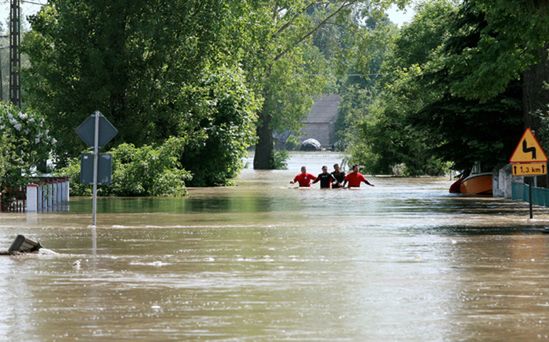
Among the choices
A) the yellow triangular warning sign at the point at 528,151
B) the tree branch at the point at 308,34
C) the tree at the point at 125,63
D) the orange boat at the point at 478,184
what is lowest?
the orange boat at the point at 478,184

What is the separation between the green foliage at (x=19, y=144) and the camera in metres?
40.6

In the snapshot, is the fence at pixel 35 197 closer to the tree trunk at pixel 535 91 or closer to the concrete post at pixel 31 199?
the concrete post at pixel 31 199

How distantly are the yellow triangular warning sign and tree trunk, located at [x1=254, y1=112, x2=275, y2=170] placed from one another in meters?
73.9

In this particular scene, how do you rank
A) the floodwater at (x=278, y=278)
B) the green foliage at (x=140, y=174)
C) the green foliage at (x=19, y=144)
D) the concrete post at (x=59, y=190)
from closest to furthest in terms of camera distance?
the floodwater at (x=278, y=278) → the green foliage at (x=19, y=144) → the concrete post at (x=59, y=190) → the green foliage at (x=140, y=174)

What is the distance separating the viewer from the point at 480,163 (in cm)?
5400

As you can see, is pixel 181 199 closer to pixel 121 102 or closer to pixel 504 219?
pixel 121 102

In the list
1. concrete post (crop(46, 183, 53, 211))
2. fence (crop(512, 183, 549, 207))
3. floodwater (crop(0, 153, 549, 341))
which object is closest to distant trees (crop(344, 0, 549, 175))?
fence (crop(512, 183, 549, 207))

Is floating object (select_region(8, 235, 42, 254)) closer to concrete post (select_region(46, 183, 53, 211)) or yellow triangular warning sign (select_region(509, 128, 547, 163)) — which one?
yellow triangular warning sign (select_region(509, 128, 547, 163))

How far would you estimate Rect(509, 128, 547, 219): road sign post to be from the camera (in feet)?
111

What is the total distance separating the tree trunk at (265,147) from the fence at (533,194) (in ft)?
200

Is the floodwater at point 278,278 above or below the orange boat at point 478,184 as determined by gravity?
below

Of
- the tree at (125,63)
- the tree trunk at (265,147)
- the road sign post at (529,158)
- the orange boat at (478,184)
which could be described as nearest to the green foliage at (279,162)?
the tree trunk at (265,147)

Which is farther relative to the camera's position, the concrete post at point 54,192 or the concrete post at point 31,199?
the concrete post at point 54,192

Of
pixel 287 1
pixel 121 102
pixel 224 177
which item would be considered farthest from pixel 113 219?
pixel 287 1
